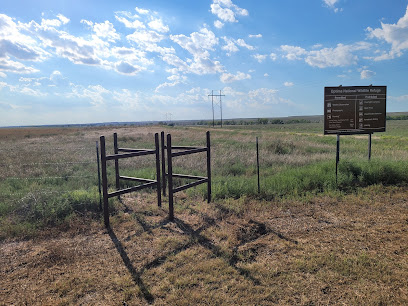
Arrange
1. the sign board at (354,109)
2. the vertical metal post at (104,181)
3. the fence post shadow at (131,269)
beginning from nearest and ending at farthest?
the fence post shadow at (131,269) < the vertical metal post at (104,181) < the sign board at (354,109)

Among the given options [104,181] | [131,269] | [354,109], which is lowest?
[131,269]

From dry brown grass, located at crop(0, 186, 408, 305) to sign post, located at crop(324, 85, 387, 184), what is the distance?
11.9ft

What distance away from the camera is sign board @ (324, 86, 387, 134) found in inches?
349

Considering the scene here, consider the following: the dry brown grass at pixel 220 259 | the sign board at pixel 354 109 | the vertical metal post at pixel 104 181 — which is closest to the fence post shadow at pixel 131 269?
the dry brown grass at pixel 220 259

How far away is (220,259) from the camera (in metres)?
3.92

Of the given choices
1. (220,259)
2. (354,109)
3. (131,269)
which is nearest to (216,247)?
(220,259)

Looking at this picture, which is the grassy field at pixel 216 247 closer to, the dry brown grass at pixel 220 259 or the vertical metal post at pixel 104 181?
the dry brown grass at pixel 220 259

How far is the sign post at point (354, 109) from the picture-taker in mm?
8867

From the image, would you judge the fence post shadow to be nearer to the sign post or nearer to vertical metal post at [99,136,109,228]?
vertical metal post at [99,136,109,228]

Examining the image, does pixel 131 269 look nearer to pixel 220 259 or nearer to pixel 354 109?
pixel 220 259

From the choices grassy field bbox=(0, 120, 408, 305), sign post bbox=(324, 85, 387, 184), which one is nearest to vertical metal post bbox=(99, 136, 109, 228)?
grassy field bbox=(0, 120, 408, 305)

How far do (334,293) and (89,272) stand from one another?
3.06m

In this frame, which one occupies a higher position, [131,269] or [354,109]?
[354,109]

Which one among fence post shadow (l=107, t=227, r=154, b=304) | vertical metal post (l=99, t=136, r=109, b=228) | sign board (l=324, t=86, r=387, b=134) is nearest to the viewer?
fence post shadow (l=107, t=227, r=154, b=304)
